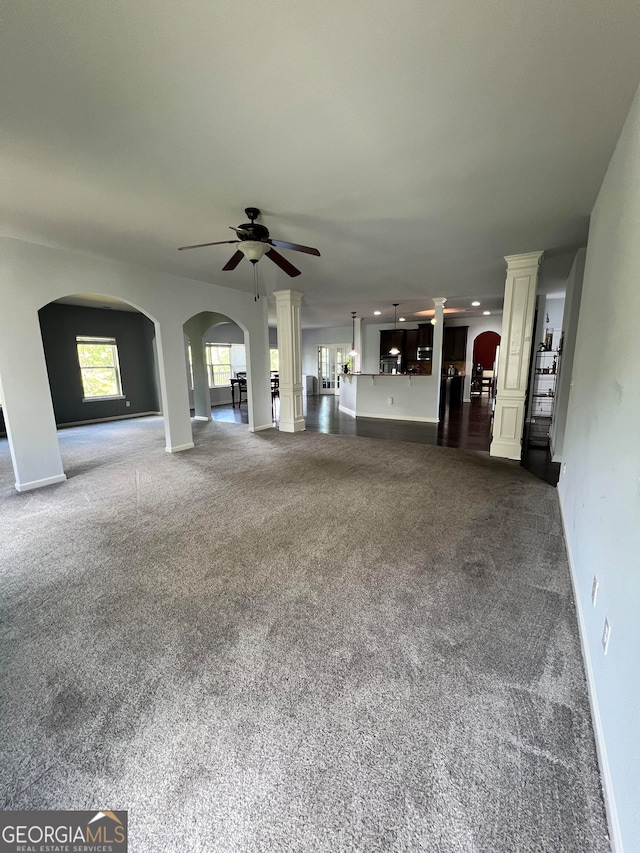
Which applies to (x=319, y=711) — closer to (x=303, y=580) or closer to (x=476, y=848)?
(x=476, y=848)

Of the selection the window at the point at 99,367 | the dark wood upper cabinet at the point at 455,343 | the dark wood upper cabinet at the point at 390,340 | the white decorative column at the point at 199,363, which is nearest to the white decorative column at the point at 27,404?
the white decorative column at the point at 199,363

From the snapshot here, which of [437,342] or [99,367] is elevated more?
[437,342]

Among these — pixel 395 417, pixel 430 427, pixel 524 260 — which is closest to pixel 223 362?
pixel 395 417

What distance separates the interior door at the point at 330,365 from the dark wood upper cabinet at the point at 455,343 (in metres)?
3.20

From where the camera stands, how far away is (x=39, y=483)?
4.00 meters

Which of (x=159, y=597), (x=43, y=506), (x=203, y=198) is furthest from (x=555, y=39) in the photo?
(x=43, y=506)

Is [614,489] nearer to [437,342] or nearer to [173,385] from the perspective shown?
[173,385]

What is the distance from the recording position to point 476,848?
3.27 ft

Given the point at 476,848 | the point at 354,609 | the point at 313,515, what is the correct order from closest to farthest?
the point at 476,848 → the point at 354,609 → the point at 313,515

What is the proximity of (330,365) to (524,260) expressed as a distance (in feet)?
28.2

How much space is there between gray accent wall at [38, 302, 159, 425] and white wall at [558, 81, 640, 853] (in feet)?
26.2

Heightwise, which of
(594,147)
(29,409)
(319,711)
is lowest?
(319,711)

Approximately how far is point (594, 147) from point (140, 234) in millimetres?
3796

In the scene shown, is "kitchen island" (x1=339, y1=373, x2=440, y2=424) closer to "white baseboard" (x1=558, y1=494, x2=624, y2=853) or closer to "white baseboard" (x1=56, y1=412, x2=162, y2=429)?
"white baseboard" (x1=56, y1=412, x2=162, y2=429)
